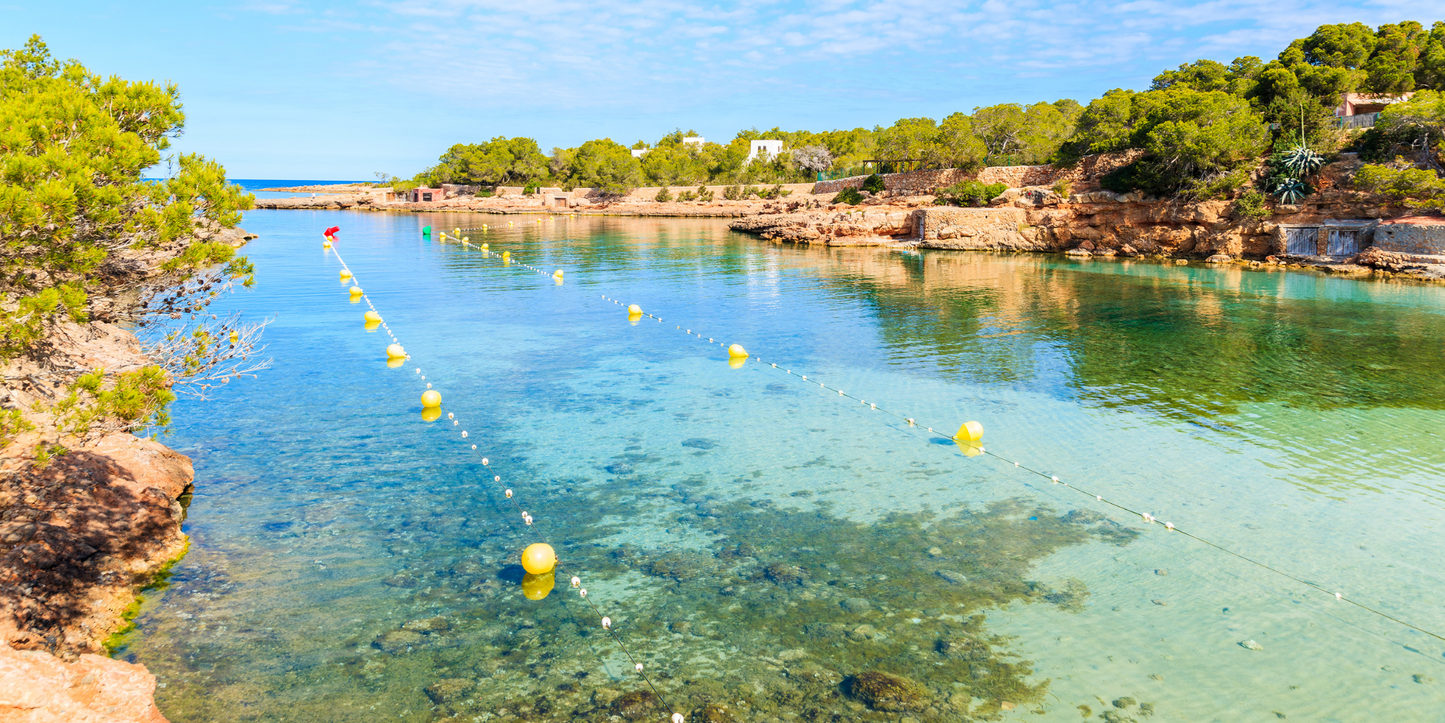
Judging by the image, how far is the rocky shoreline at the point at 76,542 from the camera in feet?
15.8

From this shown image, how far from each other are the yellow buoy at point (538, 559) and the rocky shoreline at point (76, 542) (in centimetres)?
297

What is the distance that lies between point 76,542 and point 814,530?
276 inches

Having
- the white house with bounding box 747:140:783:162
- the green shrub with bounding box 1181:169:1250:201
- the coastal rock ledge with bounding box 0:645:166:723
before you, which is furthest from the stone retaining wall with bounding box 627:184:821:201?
the coastal rock ledge with bounding box 0:645:166:723

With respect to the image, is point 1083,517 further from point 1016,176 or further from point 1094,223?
point 1016,176

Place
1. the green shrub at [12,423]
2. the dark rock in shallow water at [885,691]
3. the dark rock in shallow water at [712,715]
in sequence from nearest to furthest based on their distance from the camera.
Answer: the green shrub at [12,423], the dark rock in shallow water at [712,715], the dark rock in shallow water at [885,691]

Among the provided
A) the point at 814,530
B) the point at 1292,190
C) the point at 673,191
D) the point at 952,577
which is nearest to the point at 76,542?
the point at 814,530

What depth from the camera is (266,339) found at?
18156mm

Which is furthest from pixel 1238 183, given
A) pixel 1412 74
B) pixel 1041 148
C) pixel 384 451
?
pixel 384 451

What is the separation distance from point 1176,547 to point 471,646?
710cm

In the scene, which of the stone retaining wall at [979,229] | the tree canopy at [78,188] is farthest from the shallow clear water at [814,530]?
the stone retaining wall at [979,229]

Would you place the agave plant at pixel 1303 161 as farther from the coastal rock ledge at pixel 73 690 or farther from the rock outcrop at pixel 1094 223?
the coastal rock ledge at pixel 73 690

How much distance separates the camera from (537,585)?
7.47 meters

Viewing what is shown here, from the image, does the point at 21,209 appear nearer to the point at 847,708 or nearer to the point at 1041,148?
the point at 847,708

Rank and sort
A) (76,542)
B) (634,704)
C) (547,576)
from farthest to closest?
1. (547,576)
2. (76,542)
3. (634,704)
